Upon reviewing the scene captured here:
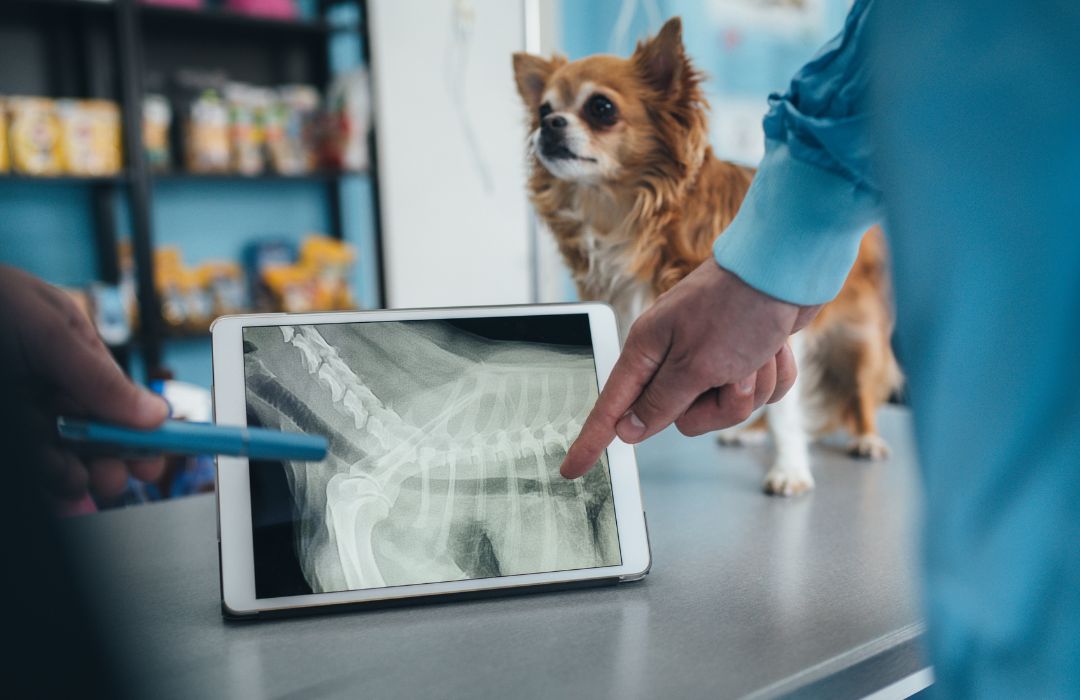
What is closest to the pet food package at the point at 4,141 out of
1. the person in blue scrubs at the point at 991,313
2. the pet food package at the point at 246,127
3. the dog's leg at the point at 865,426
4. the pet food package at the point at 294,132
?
the pet food package at the point at 246,127

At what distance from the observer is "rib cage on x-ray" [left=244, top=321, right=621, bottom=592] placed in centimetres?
53

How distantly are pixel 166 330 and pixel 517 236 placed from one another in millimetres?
1489

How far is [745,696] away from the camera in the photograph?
16.5 inches

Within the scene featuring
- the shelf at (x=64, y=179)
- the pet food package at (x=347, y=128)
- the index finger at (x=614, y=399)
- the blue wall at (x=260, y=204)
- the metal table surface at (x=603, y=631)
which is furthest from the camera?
the pet food package at (x=347, y=128)

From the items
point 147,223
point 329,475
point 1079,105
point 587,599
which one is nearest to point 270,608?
point 329,475

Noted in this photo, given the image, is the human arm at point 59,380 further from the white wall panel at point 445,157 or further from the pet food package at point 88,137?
the pet food package at point 88,137

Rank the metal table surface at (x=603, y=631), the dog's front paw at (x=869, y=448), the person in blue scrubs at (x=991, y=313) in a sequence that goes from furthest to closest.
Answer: the dog's front paw at (x=869, y=448)
the metal table surface at (x=603, y=631)
the person in blue scrubs at (x=991, y=313)

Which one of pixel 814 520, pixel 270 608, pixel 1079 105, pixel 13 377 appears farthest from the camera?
pixel 814 520

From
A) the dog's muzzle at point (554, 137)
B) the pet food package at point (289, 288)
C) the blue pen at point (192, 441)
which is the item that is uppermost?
the dog's muzzle at point (554, 137)

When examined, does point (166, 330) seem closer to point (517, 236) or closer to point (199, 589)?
point (517, 236)

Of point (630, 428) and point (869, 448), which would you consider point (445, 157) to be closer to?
point (869, 448)

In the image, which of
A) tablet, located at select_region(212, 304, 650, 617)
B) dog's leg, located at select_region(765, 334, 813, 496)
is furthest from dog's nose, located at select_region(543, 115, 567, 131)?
dog's leg, located at select_region(765, 334, 813, 496)

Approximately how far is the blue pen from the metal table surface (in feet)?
0.15

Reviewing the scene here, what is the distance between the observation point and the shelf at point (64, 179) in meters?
2.16
